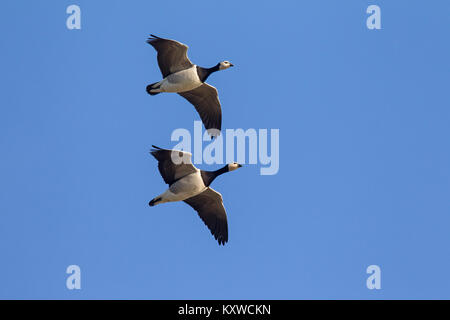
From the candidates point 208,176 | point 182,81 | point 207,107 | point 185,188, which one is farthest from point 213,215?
point 182,81

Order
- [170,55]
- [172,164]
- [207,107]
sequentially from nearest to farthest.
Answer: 1. [172,164]
2. [170,55]
3. [207,107]

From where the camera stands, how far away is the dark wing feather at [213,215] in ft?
76.3

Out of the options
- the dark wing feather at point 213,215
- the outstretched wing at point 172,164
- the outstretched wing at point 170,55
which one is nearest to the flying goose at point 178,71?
the outstretched wing at point 170,55

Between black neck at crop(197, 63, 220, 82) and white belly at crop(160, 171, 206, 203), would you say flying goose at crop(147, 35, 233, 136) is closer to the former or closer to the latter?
black neck at crop(197, 63, 220, 82)

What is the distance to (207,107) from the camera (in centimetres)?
2472

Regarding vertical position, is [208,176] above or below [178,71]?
below

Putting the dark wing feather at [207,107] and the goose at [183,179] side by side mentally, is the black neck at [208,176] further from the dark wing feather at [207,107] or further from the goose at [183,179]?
the dark wing feather at [207,107]

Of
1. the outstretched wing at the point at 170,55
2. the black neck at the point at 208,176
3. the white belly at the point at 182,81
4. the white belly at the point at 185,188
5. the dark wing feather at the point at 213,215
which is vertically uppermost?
the outstretched wing at the point at 170,55

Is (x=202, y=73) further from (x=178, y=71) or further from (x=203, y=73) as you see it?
(x=178, y=71)

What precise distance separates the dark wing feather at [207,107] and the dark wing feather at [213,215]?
7.52ft

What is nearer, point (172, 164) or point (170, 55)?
point (172, 164)

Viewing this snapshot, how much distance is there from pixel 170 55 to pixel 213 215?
4488 mm

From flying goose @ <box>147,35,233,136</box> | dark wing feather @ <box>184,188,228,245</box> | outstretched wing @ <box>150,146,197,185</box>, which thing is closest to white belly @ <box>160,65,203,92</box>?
flying goose @ <box>147,35,233,136</box>
